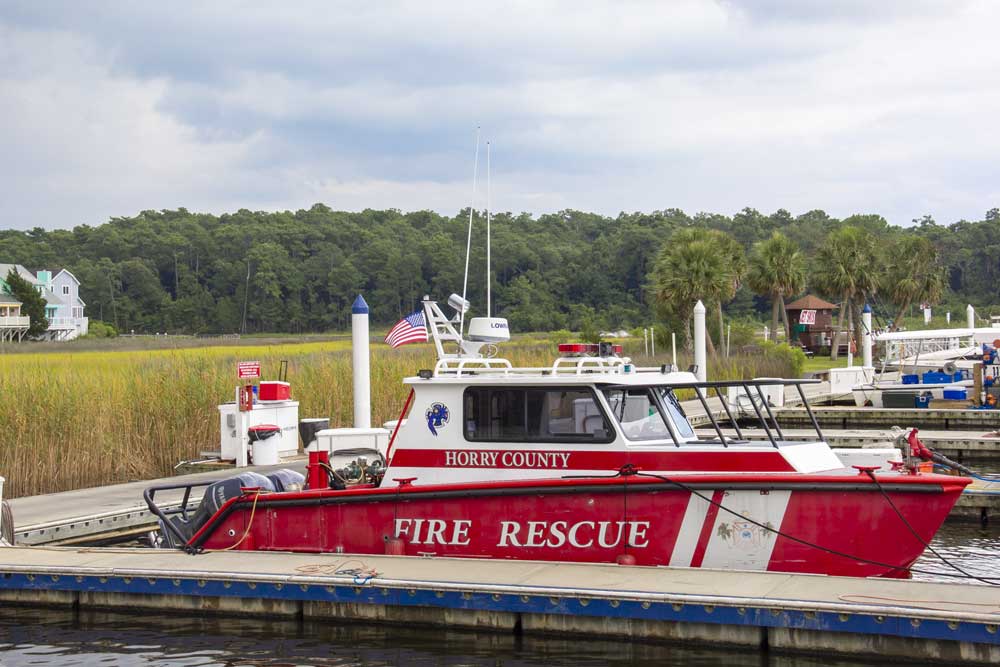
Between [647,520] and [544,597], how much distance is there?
1214 millimetres

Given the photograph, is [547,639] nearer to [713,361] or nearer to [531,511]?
[531,511]

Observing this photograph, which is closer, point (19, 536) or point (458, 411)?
point (458, 411)

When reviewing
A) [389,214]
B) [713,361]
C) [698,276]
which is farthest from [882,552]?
[389,214]

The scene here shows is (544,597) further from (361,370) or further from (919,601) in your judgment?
(361,370)

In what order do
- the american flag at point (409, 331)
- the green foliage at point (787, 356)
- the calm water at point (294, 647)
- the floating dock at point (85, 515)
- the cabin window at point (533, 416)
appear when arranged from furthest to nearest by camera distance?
the green foliage at point (787, 356), the american flag at point (409, 331), the floating dock at point (85, 515), the cabin window at point (533, 416), the calm water at point (294, 647)

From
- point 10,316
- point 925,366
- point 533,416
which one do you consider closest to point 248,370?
point 533,416

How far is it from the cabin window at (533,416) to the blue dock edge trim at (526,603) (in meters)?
1.66

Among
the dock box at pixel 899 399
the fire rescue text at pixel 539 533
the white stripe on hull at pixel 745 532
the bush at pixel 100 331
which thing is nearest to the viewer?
the white stripe on hull at pixel 745 532

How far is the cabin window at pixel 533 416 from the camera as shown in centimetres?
1000

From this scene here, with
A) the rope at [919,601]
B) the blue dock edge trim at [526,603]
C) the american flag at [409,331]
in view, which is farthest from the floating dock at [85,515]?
the rope at [919,601]

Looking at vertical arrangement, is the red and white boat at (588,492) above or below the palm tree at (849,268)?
below

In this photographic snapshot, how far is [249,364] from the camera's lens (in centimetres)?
1847

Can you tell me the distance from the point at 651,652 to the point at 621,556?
3.61 ft

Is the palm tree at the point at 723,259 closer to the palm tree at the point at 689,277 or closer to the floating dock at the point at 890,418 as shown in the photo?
the palm tree at the point at 689,277
